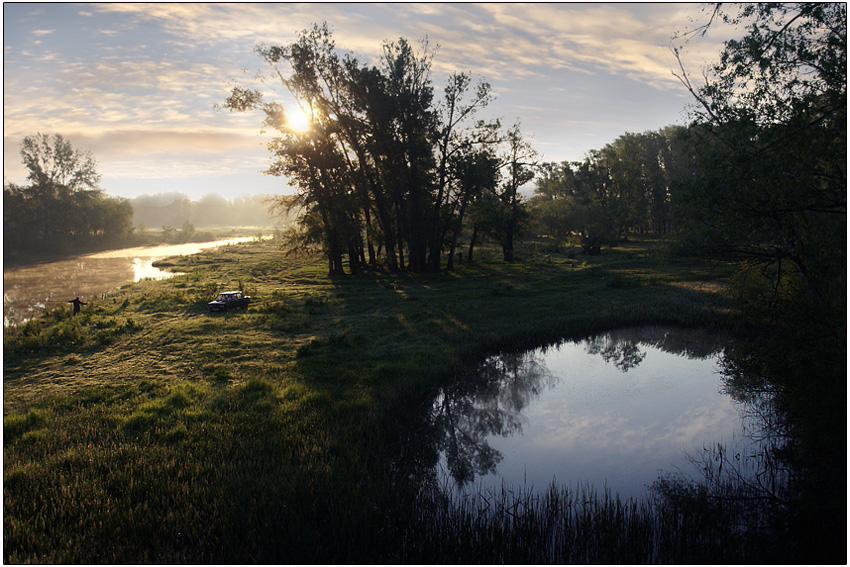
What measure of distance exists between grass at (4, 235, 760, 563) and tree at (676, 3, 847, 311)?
1012 cm

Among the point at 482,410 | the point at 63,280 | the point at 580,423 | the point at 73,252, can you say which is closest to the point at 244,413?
the point at 482,410

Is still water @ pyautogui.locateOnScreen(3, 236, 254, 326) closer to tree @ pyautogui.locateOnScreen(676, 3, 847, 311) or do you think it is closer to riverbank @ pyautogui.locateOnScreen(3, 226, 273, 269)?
riverbank @ pyautogui.locateOnScreen(3, 226, 273, 269)

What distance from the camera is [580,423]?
49.0 feet

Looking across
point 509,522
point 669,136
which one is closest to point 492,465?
point 509,522

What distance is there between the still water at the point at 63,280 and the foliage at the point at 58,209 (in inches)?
447

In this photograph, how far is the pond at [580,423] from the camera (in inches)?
465

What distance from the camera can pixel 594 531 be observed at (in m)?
9.02

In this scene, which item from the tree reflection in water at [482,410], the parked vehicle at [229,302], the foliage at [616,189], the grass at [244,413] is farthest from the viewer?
the foliage at [616,189]

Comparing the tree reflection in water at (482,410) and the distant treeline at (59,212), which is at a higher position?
the distant treeline at (59,212)

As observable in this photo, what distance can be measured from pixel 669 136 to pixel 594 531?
109 meters

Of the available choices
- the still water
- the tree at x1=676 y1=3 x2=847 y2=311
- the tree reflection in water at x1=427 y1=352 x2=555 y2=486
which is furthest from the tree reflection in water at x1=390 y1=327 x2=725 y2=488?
the still water

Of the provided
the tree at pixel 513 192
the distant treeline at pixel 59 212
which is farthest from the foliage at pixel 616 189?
the distant treeline at pixel 59 212

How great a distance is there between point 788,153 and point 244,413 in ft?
57.3

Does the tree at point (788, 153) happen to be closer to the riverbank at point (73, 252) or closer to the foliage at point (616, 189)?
the foliage at point (616, 189)
